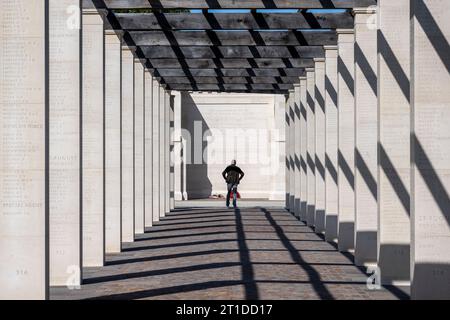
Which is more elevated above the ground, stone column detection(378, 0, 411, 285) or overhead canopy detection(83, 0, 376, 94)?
overhead canopy detection(83, 0, 376, 94)

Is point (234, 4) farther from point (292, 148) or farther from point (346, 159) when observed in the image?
point (292, 148)

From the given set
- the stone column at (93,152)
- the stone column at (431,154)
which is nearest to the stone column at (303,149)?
the stone column at (93,152)

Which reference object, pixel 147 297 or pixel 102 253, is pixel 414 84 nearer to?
pixel 147 297

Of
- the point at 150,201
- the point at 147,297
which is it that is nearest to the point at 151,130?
the point at 150,201

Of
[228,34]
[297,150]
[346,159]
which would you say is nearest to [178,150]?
[297,150]

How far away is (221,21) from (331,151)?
12.1ft

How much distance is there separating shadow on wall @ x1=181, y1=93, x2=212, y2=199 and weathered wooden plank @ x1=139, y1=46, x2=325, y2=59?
19.8 meters

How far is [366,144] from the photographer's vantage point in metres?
15.5

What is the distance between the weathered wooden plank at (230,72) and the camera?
86.1ft

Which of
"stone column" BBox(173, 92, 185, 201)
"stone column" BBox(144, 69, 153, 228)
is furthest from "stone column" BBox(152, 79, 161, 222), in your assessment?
"stone column" BBox(173, 92, 185, 201)

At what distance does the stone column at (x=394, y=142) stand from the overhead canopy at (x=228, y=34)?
9.82 feet

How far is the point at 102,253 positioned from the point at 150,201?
30.1ft

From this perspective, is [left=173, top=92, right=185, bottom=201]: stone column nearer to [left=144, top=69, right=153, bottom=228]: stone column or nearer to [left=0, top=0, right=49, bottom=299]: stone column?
[left=144, top=69, right=153, bottom=228]: stone column

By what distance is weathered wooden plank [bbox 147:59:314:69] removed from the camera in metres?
24.1
